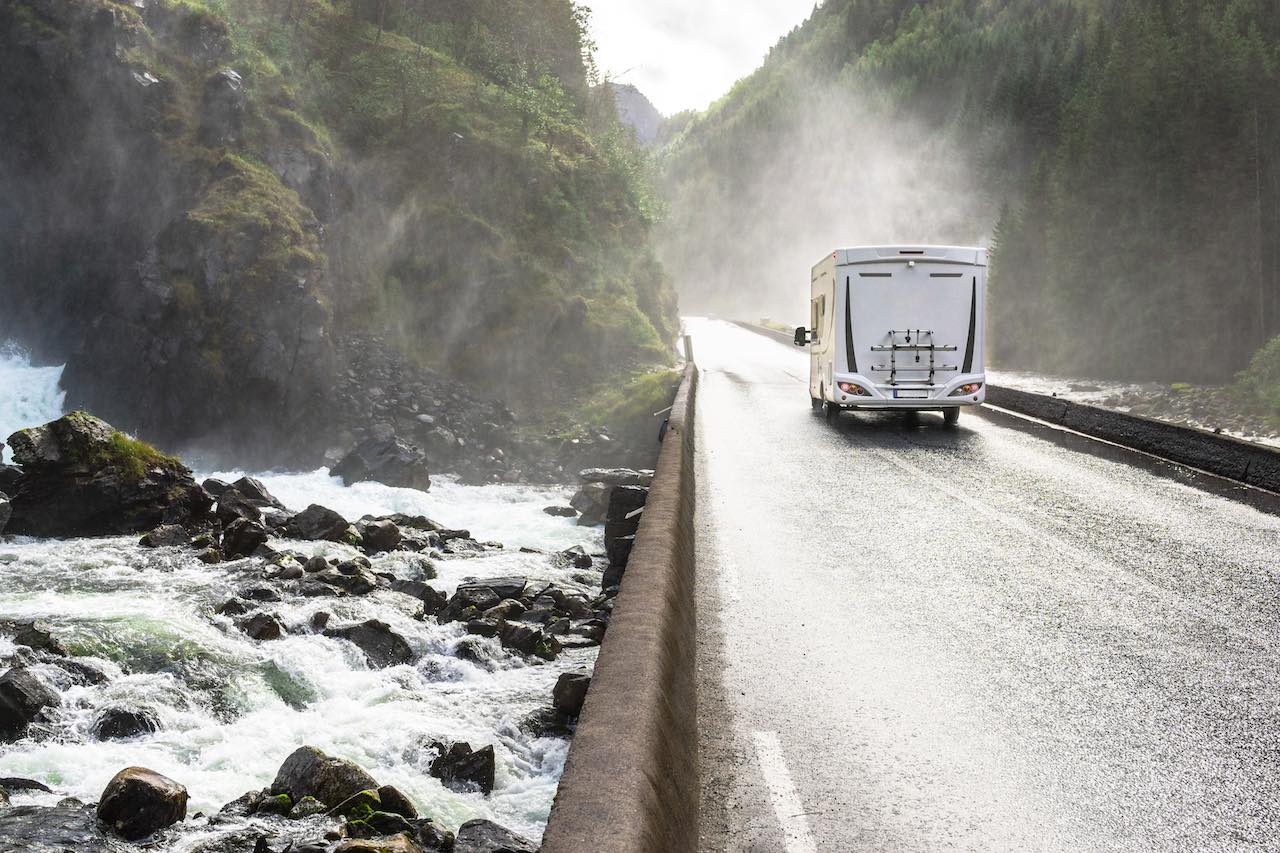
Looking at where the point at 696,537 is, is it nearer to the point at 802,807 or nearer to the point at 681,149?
the point at 802,807

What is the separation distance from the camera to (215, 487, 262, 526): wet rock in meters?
16.7

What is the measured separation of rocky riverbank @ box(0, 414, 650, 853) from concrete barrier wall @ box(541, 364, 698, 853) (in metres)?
1.19

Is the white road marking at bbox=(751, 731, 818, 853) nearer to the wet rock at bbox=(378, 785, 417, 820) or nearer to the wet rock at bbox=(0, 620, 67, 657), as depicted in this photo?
the wet rock at bbox=(378, 785, 417, 820)

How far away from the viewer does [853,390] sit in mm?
18656

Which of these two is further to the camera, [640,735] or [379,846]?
[379,846]

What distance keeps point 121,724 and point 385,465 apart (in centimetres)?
1706

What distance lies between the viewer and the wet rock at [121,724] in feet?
26.0

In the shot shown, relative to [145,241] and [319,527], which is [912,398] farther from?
[145,241]

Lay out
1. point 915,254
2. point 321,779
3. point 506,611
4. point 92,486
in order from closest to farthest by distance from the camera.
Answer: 1. point 321,779
2. point 506,611
3. point 92,486
4. point 915,254

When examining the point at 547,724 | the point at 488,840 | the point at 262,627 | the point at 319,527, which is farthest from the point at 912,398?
the point at 488,840

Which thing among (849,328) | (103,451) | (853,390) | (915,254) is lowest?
(103,451)

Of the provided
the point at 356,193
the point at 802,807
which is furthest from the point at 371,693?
the point at 356,193

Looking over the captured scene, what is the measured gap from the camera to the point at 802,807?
4371 millimetres

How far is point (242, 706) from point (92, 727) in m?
1.14
